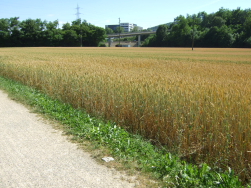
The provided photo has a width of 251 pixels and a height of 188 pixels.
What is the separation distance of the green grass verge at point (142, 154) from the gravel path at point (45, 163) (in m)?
0.47

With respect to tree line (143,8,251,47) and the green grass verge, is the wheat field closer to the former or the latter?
the green grass verge

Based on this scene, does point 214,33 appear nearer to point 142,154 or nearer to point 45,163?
point 142,154

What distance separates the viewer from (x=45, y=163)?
4.17 meters

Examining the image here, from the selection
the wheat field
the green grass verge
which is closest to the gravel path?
the green grass verge

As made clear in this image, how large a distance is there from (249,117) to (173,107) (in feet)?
5.35

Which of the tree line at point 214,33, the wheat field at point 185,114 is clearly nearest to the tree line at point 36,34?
the tree line at point 214,33

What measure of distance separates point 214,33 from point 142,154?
88055 mm

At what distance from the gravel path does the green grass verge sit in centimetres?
47

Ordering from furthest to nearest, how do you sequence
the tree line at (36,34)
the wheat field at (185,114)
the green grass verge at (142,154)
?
the tree line at (36,34)
the wheat field at (185,114)
the green grass verge at (142,154)

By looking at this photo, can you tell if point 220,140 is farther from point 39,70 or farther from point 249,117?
point 39,70

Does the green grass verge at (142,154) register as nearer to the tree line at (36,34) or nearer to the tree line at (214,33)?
the tree line at (214,33)

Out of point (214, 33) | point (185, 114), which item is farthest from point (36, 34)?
point (185, 114)

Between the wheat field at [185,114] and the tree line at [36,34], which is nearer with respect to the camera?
the wheat field at [185,114]

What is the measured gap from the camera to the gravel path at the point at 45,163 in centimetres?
359
